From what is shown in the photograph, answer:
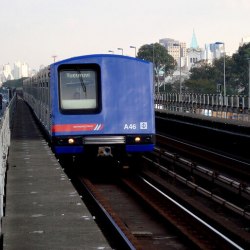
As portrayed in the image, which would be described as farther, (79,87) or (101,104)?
(101,104)

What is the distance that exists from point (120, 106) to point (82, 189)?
8.14 ft

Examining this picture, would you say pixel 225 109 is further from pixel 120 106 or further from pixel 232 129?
pixel 120 106

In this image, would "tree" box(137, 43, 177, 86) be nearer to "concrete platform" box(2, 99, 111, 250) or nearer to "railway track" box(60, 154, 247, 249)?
"railway track" box(60, 154, 247, 249)

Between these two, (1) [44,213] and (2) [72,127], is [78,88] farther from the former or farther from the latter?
(1) [44,213]

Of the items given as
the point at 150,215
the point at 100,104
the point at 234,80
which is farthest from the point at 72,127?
the point at 234,80

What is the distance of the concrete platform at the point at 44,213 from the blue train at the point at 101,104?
87.5 inches

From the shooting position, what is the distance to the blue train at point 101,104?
1936 cm

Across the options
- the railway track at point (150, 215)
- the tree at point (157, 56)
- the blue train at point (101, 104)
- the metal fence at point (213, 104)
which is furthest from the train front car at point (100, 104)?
the tree at point (157, 56)

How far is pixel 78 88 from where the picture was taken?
63.6 feet

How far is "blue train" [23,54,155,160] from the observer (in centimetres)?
1936

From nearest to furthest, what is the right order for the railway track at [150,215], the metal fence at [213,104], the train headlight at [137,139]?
1. the railway track at [150,215]
2. the train headlight at [137,139]
3. the metal fence at [213,104]

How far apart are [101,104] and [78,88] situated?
0.74m

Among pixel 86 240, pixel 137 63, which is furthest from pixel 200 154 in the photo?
pixel 86 240

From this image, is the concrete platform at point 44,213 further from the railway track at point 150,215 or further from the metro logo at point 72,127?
the metro logo at point 72,127
